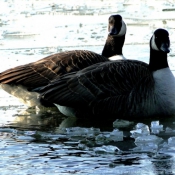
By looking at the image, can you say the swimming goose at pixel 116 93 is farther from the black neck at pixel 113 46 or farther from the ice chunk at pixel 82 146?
the black neck at pixel 113 46

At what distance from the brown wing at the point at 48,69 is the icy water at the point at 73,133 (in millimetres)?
429

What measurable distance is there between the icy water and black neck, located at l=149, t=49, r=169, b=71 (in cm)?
72

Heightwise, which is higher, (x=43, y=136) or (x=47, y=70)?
(x=47, y=70)

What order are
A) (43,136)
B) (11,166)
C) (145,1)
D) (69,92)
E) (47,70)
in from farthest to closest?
(145,1) < (47,70) < (69,92) < (43,136) < (11,166)

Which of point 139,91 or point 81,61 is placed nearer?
point 139,91

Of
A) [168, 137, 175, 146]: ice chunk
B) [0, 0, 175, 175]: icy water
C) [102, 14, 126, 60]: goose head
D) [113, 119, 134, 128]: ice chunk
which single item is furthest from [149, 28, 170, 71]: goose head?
[102, 14, 126, 60]: goose head

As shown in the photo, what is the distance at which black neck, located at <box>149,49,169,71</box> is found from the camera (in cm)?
894

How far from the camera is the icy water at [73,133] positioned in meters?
6.61

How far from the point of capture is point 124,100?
871 cm

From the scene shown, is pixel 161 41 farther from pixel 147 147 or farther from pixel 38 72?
pixel 147 147

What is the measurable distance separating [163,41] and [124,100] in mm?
961

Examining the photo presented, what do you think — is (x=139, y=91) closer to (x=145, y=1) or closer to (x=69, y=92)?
(x=69, y=92)

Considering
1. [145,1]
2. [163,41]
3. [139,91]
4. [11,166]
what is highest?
[145,1]

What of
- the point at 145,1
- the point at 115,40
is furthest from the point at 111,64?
the point at 145,1
